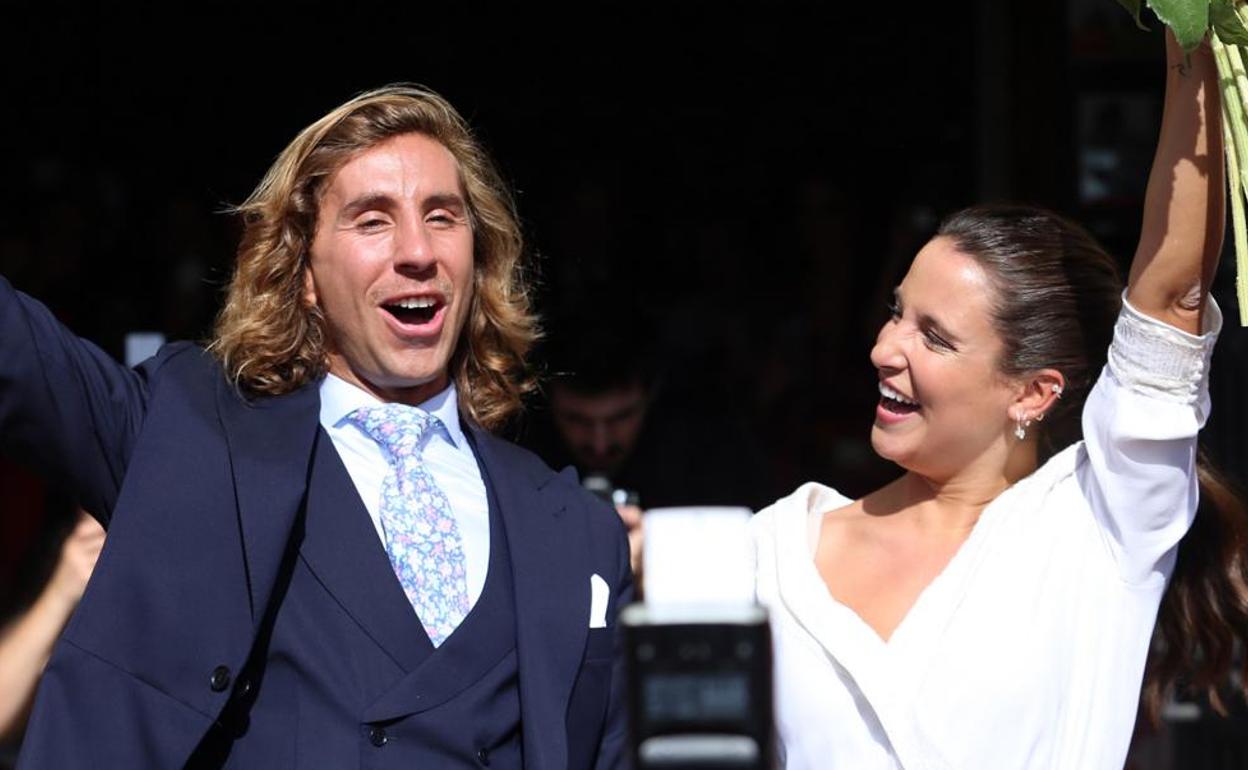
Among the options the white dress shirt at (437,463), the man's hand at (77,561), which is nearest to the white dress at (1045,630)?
the white dress shirt at (437,463)

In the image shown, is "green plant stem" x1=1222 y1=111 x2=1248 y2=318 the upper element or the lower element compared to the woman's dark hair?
upper

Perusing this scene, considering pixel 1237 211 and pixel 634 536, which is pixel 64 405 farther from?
pixel 1237 211

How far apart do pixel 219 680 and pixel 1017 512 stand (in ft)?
3.61

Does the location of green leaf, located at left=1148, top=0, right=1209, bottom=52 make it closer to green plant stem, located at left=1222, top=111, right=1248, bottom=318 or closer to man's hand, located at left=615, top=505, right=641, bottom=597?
green plant stem, located at left=1222, top=111, right=1248, bottom=318

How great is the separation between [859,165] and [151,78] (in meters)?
2.47

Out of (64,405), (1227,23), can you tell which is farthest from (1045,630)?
(64,405)

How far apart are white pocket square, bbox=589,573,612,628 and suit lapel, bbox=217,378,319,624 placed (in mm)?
456

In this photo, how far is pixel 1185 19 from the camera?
232 centimetres

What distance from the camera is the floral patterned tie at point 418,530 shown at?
8.90 feet

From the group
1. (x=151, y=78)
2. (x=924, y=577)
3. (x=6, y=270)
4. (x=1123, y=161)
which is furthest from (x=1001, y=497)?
(x=151, y=78)

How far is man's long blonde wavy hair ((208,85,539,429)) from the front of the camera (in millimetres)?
2881

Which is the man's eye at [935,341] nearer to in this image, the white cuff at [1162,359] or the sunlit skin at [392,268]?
the white cuff at [1162,359]

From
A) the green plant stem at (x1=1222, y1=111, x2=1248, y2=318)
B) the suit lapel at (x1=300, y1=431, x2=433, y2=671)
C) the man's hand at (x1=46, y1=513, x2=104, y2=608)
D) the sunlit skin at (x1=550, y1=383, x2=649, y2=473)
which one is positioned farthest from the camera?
the sunlit skin at (x1=550, y1=383, x2=649, y2=473)

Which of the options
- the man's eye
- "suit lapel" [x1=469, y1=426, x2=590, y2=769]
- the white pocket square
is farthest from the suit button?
the man's eye
